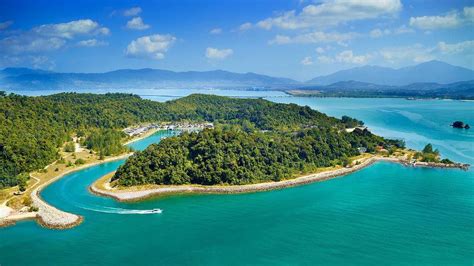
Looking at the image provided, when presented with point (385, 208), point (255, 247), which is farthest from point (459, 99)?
point (255, 247)

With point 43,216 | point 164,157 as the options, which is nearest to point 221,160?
point 164,157

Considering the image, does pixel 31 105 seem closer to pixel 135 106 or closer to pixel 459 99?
pixel 135 106

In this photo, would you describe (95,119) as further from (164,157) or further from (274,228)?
(274,228)

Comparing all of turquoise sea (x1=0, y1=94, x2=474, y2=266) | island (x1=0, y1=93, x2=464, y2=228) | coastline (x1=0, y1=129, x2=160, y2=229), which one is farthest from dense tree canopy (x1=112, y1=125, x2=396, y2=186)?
coastline (x1=0, y1=129, x2=160, y2=229)

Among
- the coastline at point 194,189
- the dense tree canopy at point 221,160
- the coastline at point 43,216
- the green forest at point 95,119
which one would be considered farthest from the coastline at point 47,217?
the green forest at point 95,119

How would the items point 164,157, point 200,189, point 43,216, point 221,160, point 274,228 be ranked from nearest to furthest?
point 274,228 → point 43,216 → point 200,189 → point 164,157 → point 221,160

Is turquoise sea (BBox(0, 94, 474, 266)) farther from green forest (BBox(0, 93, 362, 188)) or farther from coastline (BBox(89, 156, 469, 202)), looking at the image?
green forest (BBox(0, 93, 362, 188))

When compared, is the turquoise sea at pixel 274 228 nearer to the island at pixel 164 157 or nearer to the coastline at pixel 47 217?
the coastline at pixel 47 217
